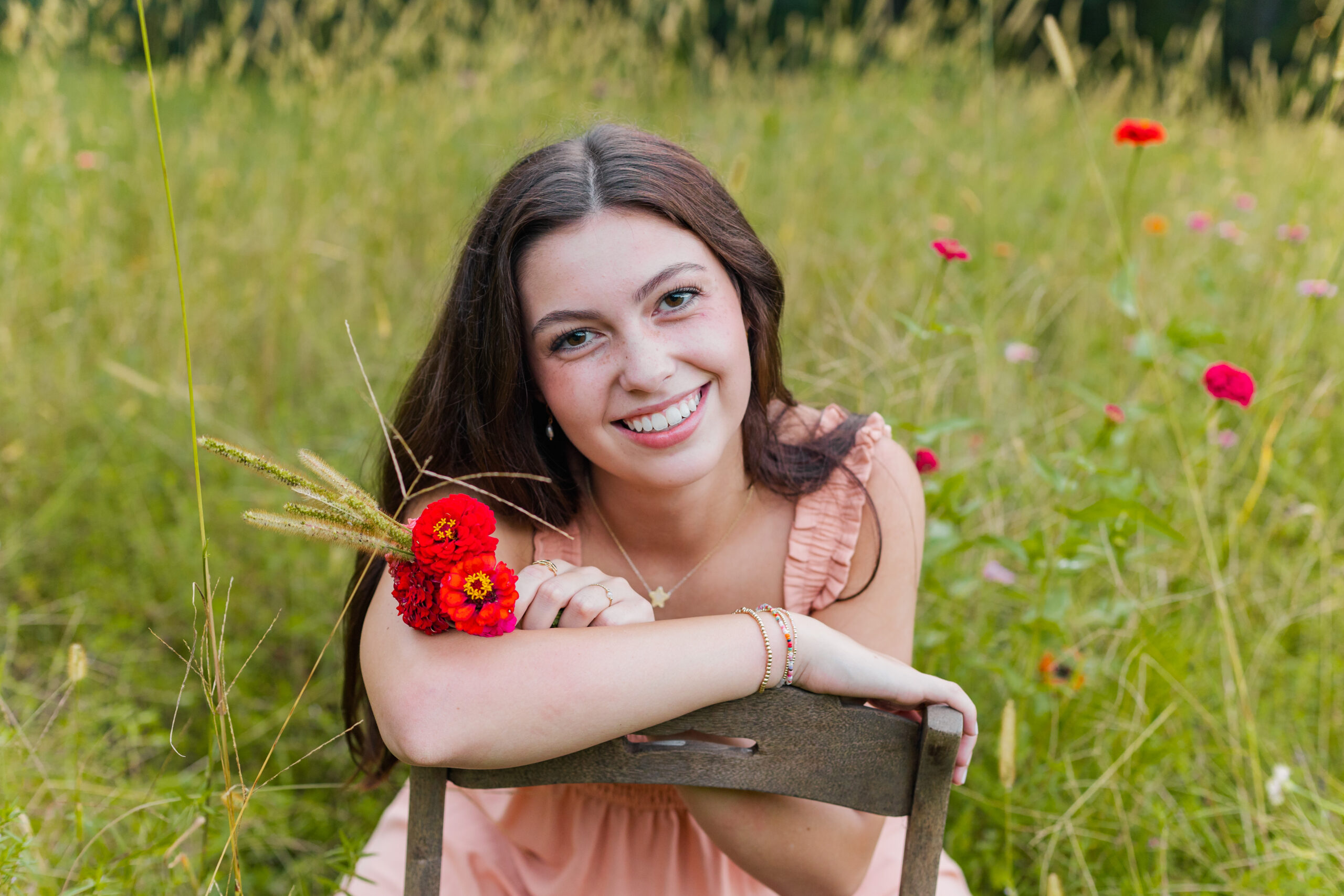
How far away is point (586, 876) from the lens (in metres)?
1.52

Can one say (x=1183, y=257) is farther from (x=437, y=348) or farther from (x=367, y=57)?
(x=367, y=57)

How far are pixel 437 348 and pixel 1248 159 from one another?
4221 millimetres

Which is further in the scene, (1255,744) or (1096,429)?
(1096,429)

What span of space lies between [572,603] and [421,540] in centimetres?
26

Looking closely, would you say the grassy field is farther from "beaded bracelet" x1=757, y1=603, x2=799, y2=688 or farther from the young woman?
"beaded bracelet" x1=757, y1=603, x2=799, y2=688

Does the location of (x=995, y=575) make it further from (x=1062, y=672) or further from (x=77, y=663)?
(x=77, y=663)

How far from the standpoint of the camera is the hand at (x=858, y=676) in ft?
3.60

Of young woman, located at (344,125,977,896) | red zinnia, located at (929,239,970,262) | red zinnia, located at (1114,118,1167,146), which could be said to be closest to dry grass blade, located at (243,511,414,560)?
young woman, located at (344,125,977,896)

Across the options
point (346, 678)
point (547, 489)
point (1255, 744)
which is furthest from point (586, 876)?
point (1255, 744)

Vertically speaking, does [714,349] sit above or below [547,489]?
above

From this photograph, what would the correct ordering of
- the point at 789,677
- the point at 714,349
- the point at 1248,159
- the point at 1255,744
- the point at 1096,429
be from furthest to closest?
the point at 1248,159
the point at 1096,429
the point at 1255,744
the point at 714,349
the point at 789,677

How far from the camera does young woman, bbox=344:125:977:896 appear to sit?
104cm

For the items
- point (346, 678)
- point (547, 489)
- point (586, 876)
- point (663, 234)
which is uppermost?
point (663, 234)

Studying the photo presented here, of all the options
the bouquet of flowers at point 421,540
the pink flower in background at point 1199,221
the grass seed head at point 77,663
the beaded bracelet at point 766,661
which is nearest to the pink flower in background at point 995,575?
the beaded bracelet at point 766,661
